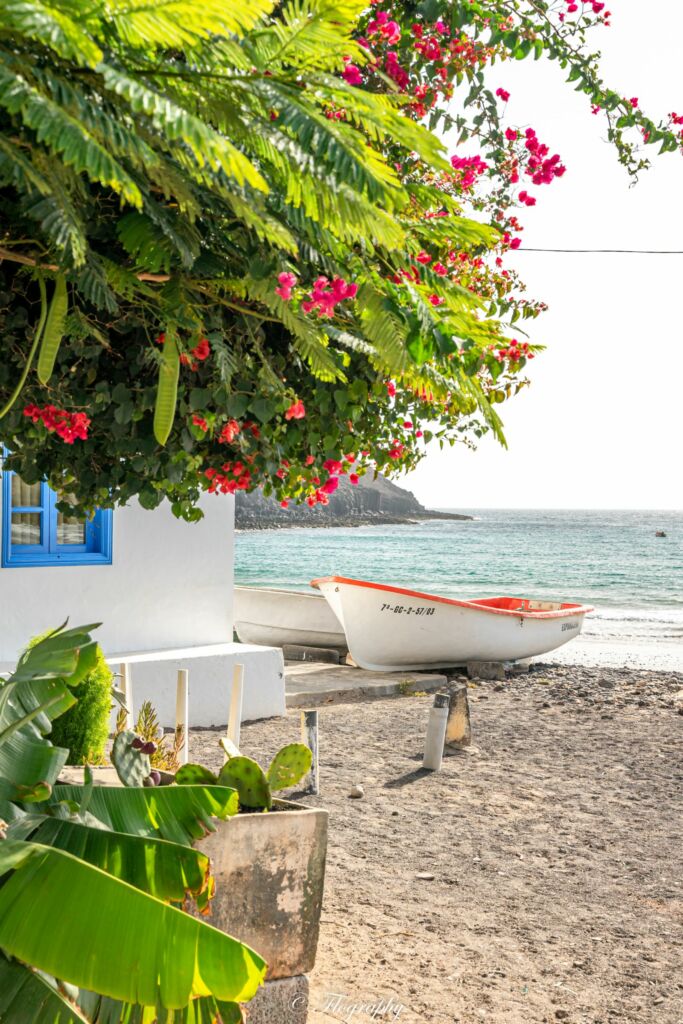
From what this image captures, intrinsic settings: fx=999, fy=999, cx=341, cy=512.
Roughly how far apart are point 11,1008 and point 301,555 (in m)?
70.2

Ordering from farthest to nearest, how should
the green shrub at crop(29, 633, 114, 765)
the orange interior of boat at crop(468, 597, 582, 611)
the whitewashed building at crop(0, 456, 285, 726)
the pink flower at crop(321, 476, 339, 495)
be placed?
1. the orange interior of boat at crop(468, 597, 582, 611)
2. the whitewashed building at crop(0, 456, 285, 726)
3. the green shrub at crop(29, 633, 114, 765)
4. the pink flower at crop(321, 476, 339, 495)

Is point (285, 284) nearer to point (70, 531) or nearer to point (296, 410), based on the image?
point (296, 410)

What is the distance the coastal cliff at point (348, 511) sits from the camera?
95500 millimetres

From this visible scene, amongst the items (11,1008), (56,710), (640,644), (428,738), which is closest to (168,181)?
(11,1008)

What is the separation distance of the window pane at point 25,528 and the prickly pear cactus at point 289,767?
5.96 m

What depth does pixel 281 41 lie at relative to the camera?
1633 millimetres

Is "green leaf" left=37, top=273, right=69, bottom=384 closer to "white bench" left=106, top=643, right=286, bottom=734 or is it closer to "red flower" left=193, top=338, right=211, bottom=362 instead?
"red flower" left=193, top=338, right=211, bottom=362

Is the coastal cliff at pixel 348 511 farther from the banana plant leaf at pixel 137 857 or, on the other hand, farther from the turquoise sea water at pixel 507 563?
the banana plant leaf at pixel 137 857

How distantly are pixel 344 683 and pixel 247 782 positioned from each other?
1013 centimetres

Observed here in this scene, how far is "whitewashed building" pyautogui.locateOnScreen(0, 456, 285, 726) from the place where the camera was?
9695mm

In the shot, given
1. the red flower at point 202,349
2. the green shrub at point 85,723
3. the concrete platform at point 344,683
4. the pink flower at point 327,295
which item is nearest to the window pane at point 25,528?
the concrete platform at point 344,683

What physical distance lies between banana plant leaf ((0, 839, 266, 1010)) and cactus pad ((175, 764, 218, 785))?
5.05ft

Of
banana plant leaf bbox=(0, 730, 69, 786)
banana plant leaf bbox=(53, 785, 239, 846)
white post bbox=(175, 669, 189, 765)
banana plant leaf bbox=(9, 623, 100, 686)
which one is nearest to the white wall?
white post bbox=(175, 669, 189, 765)

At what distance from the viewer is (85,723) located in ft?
17.5
